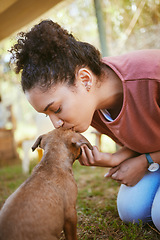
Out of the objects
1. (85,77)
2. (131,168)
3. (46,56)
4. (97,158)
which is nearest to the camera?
(46,56)

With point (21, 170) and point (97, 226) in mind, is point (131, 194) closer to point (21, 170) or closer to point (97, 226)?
point (97, 226)

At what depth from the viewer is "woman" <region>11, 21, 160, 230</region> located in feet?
6.69

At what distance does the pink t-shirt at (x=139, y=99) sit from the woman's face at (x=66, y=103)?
0.99 feet

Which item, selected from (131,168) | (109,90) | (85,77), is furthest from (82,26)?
(131,168)

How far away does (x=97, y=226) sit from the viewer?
8.20 ft

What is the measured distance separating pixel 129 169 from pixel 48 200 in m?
1.01

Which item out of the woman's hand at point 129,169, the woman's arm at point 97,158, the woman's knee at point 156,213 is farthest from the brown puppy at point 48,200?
the woman's knee at point 156,213

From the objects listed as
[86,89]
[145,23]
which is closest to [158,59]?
[86,89]

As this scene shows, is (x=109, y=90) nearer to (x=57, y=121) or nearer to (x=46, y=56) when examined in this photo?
(x=57, y=121)

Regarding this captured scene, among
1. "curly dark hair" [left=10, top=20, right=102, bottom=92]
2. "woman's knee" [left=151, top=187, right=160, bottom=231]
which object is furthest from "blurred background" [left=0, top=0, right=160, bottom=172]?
"woman's knee" [left=151, top=187, right=160, bottom=231]

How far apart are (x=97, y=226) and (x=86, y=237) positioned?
0.26m

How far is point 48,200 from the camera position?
1.78 meters

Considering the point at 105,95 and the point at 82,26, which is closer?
the point at 105,95

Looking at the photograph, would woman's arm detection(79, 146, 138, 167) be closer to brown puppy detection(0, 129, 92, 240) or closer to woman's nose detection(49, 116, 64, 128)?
brown puppy detection(0, 129, 92, 240)
